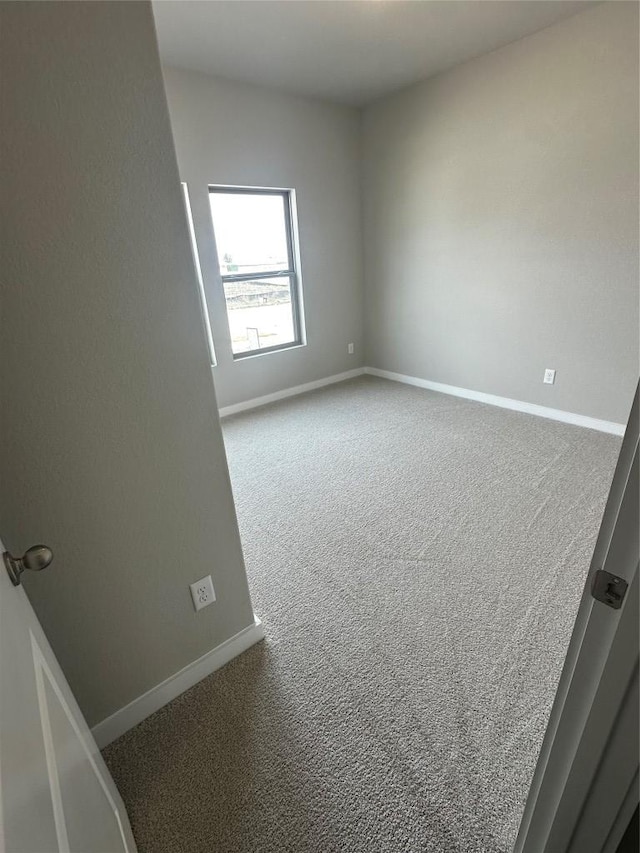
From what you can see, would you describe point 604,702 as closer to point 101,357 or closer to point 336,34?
point 101,357

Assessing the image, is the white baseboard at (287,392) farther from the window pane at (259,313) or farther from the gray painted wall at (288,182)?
the window pane at (259,313)

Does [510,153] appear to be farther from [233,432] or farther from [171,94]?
[233,432]

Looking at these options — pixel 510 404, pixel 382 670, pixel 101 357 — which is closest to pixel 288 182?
pixel 510 404

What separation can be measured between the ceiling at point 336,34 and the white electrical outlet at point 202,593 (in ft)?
9.13

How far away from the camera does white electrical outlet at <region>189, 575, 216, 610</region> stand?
131cm

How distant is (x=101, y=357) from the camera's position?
963 millimetres

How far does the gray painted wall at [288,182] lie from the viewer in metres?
3.00

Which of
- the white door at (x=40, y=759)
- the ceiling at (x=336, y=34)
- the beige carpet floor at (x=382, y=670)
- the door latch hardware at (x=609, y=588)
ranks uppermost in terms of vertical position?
the ceiling at (x=336, y=34)

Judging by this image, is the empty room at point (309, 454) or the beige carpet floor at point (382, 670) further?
the beige carpet floor at point (382, 670)

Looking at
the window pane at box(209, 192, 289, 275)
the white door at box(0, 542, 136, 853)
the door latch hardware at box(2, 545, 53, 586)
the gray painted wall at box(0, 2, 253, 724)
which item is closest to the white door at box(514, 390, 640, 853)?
the white door at box(0, 542, 136, 853)

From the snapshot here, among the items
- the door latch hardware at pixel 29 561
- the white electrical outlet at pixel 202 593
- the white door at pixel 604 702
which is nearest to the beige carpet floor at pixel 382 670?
the white electrical outlet at pixel 202 593

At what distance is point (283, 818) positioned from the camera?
106cm

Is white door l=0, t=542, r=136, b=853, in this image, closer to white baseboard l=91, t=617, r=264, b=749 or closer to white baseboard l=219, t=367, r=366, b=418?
white baseboard l=91, t=617, r=264, b=749

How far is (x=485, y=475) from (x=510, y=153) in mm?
2370
